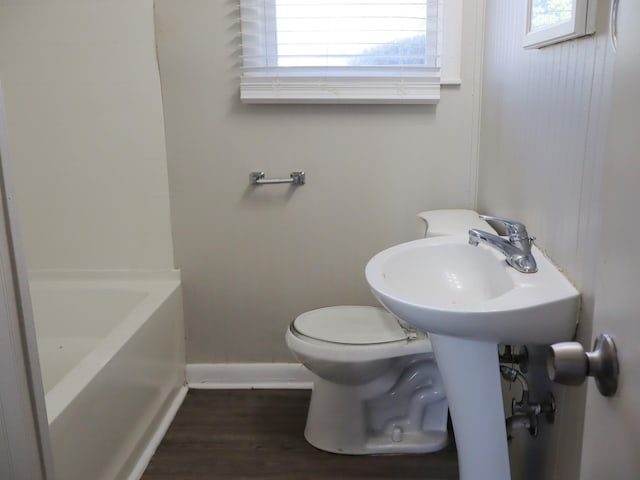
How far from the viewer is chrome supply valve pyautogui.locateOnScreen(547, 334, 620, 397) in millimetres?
608

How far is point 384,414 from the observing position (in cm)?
204

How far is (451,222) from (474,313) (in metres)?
0.95

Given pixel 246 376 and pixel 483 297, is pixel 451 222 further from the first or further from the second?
pixel 246 376

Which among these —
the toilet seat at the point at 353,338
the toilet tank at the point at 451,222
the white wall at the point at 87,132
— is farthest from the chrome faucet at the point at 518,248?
the white wall at the point at 87,132

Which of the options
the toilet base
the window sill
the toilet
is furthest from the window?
the toilet base

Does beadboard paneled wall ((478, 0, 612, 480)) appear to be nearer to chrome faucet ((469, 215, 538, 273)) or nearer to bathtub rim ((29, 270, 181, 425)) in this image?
chrome faucet ((469, 215, 538, 273))

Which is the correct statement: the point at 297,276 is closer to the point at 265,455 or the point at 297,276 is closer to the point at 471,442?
the point at 265,455

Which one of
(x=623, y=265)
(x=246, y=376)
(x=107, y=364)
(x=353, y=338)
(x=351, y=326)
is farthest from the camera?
(x=246, y=376)

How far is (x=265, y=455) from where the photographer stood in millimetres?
1998

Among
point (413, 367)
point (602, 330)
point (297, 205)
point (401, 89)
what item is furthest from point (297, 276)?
point (602, 330)

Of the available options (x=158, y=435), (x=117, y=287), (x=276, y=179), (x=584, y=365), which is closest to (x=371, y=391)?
(x=158, y=435)

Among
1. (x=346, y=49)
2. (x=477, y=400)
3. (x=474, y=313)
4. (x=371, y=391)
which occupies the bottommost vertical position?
(x=371, y=391)

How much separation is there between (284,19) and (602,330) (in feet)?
6.15

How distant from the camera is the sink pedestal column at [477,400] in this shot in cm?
129
